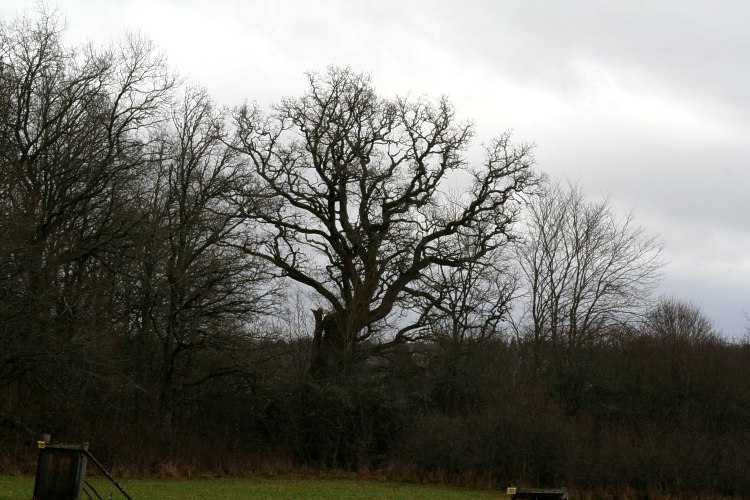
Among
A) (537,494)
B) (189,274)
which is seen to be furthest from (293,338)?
(537,494)

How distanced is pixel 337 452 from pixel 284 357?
5.10 meters

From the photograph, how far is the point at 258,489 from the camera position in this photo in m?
24.6

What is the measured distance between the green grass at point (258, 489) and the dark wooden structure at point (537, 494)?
10.3 meters

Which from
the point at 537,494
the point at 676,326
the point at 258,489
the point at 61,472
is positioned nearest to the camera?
the point at 537,494

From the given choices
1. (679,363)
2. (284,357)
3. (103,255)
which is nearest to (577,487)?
(679,363)

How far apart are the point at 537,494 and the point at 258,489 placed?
13.2m

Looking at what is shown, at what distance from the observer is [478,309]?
3756 cm

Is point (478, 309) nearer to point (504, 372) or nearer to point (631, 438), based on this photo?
point (504, 372)

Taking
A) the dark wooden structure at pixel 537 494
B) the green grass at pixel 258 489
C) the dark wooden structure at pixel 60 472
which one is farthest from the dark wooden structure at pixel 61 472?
the dark wooden structure at pixel 537 494

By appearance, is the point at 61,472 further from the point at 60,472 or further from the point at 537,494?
the point at 537,494

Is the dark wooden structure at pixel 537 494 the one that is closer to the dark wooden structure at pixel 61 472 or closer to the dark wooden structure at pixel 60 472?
the dark wooden structure at pixel 61 472

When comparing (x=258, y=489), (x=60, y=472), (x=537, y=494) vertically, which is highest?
(x=537, y=494)

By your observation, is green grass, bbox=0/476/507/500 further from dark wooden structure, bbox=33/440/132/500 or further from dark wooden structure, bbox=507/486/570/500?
dark wooden structure, bbox=507/486/570/500

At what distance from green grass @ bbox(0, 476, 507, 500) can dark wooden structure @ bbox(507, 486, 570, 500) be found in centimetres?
1029
